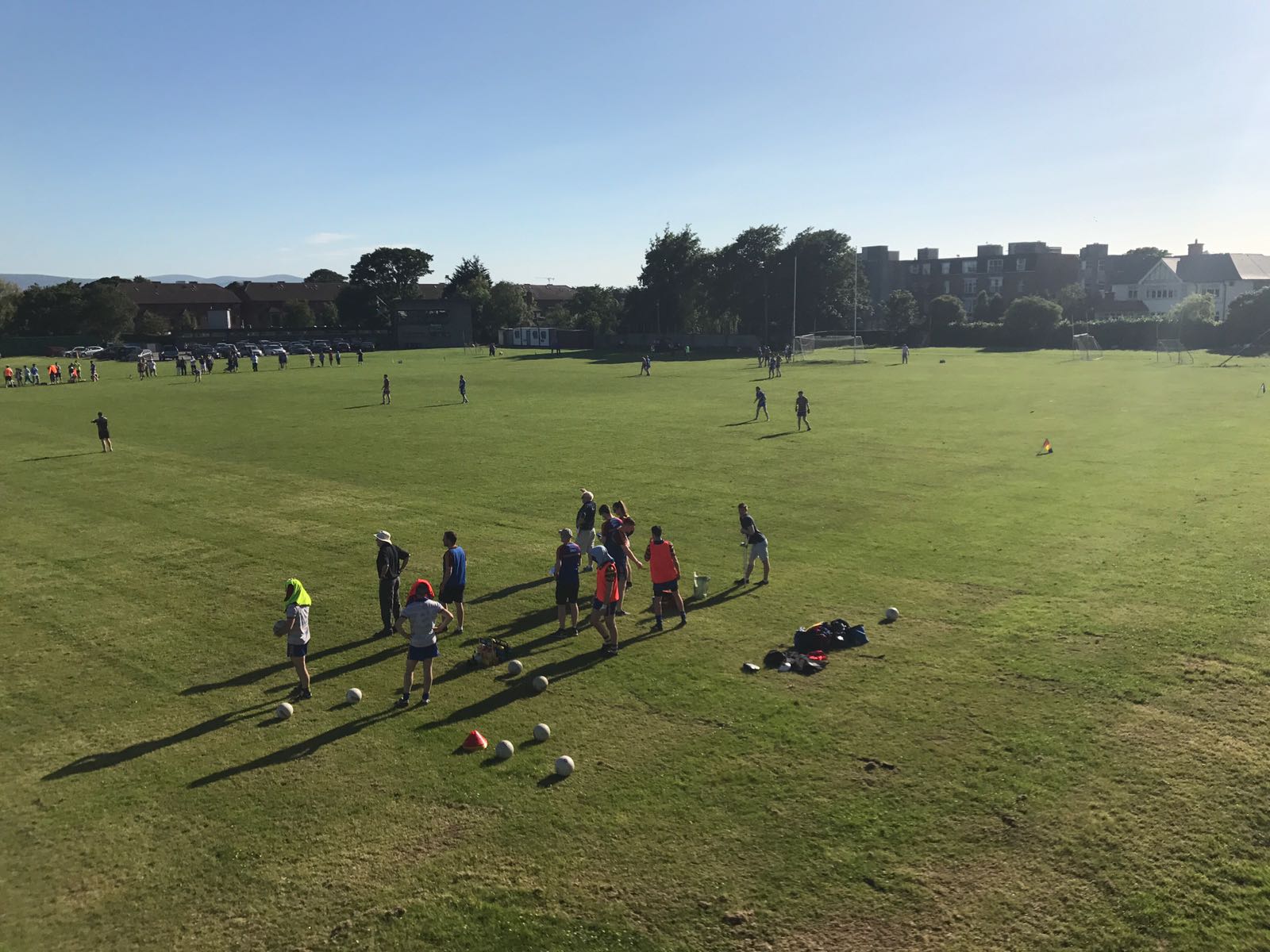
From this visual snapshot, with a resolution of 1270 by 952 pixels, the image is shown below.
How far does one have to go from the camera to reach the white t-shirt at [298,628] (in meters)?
11.4

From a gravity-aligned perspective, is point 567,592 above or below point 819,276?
below

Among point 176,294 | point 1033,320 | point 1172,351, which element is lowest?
point 1172,351


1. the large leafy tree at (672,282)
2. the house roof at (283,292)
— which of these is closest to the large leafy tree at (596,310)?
the large leafy tree at (672,282)

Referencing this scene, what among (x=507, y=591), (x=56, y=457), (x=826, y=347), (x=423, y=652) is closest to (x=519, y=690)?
(x=423, y=652)

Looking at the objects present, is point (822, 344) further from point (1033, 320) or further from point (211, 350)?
point (211, 350)

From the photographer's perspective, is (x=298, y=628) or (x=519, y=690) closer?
(x=298, y=628)

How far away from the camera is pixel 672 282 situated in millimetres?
114125

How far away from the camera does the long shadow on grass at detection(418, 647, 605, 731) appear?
36.5 feet

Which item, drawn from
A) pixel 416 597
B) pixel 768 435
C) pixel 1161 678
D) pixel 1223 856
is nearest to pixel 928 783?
pixel 1223 856

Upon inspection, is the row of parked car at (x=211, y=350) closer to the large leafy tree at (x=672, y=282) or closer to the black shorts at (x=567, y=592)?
the large leafy tree at (x=672, y=282)

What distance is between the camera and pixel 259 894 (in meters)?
7.86

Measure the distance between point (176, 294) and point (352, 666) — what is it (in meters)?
144

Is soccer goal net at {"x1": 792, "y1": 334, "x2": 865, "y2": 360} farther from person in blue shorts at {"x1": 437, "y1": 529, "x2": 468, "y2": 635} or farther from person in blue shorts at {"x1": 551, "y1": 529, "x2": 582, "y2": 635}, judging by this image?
person in blue shorts at {"x1": 437, "y1": 529, "x2": 468, "y2": 635}

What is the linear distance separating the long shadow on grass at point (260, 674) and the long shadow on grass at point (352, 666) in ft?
0.77
